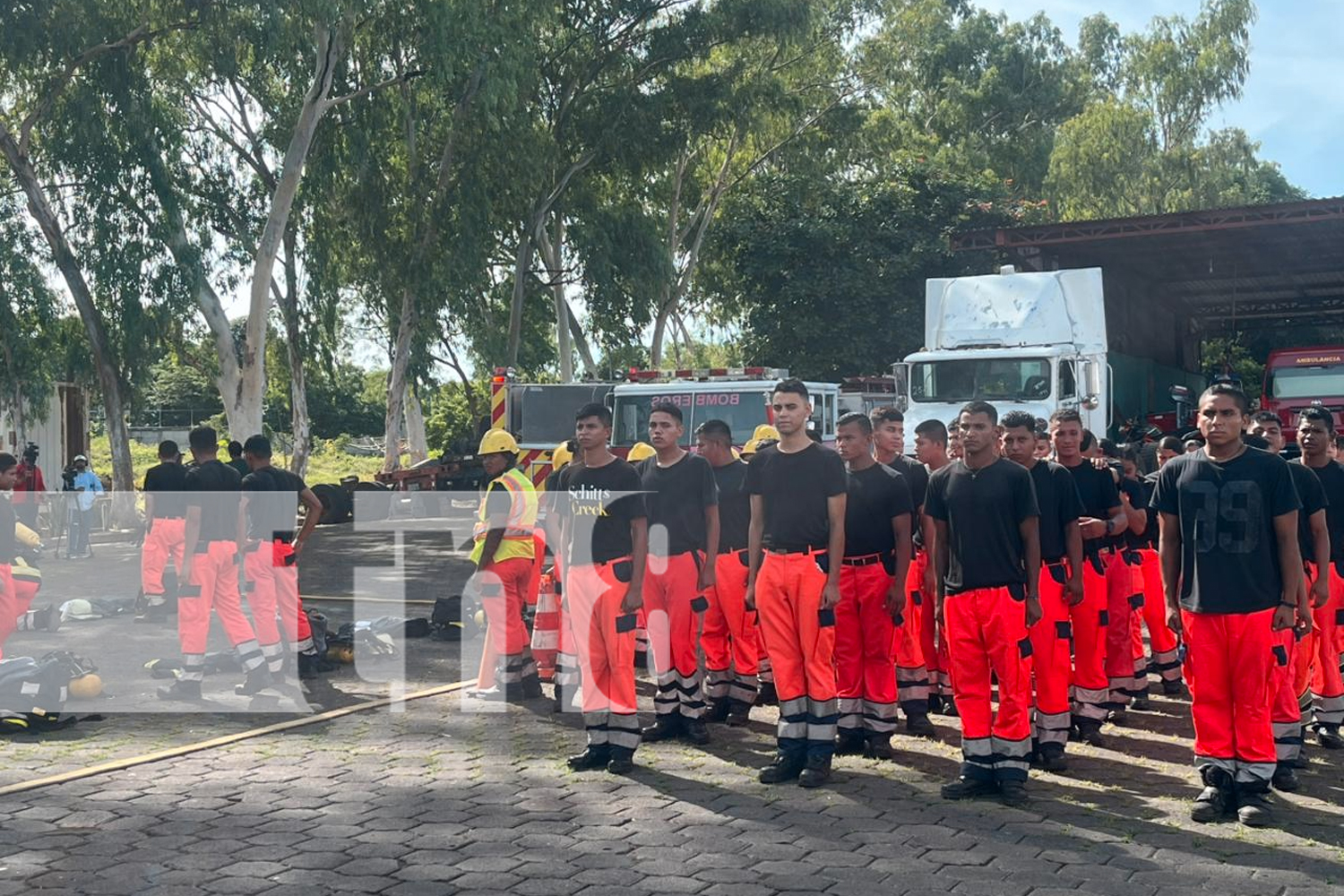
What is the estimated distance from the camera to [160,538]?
13281 millimetres

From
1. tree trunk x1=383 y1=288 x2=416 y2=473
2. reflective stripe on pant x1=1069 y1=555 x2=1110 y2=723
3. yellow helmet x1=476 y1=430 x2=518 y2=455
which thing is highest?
tree trunk x1=383 y1=288 x2=416 y2=473

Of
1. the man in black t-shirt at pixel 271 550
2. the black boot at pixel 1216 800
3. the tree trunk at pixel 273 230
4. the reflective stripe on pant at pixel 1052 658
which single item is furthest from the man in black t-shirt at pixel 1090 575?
the tree trunk at pixel 273 230

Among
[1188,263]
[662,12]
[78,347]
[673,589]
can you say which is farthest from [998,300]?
[78,347]

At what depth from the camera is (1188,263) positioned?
92.5 feet

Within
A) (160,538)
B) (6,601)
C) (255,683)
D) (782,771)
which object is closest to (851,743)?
(782,771)

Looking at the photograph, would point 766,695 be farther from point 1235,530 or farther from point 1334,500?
point 1235,530

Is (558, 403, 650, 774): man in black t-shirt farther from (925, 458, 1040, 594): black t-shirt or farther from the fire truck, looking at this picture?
the fire truck

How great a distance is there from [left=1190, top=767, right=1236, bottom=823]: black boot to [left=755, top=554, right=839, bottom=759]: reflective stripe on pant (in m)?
1.68

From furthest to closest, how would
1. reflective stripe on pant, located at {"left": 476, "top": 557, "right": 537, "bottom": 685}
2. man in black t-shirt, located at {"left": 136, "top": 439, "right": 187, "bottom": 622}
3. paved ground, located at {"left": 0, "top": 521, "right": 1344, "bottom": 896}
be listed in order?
man in black t-shirt, located at {"left": 136, "top": 439, "right": 187, "bottom": 622} < reflective stripe on pant, located at {"left": 476, "top": 557, "right": 537, "bottom": 685} < paved ground, located at {"left": 0, "top": 521, "right": 1344, "bottom": 896}

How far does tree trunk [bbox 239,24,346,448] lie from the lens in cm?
2473

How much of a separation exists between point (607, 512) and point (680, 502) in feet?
1.87

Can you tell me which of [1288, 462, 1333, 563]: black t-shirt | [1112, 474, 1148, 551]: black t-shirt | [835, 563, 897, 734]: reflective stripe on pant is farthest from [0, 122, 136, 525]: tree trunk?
[1288, 462, 1333, 563]: black t-shirt

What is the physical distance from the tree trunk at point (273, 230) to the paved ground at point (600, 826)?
17977mm

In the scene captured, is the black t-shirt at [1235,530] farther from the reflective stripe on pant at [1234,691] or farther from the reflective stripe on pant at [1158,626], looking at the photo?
the reflective stripe on pant at [1158,626]
